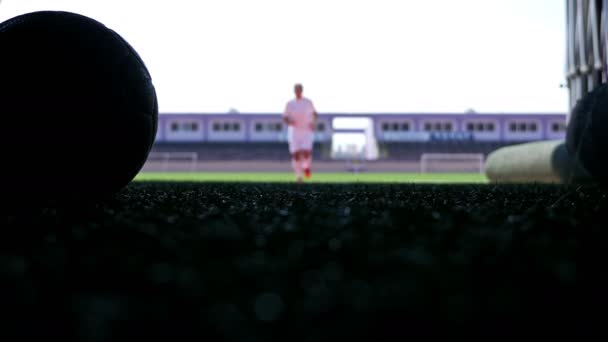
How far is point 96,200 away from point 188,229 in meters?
1.12

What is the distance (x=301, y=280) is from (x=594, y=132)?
3.00m

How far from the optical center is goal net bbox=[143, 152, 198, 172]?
29.0 meters

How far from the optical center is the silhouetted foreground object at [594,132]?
3080 millimetres

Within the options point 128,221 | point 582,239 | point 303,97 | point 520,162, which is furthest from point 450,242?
point 303,97

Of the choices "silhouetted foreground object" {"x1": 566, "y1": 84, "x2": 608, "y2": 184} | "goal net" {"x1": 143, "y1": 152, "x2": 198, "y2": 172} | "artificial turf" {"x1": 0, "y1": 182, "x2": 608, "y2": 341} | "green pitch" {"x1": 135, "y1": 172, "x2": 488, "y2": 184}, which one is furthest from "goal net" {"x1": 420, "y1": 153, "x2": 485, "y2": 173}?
"artificial turf" {"x1": 0, "y1": 182, "x2": 608, "y2": 341}

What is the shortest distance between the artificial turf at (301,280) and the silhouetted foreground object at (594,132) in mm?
2033

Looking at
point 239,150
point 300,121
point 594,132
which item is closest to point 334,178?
point 300,121

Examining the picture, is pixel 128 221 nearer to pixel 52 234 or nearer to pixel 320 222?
pixel 52 234

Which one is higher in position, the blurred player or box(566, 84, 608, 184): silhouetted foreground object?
the blurred player

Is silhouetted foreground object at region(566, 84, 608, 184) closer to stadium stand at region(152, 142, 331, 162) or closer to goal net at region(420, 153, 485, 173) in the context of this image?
goal net at region(420, 153, 485, 173)

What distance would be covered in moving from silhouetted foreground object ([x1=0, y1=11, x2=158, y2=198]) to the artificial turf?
74 cm

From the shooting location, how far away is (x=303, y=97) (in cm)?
841

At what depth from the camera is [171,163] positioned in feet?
101

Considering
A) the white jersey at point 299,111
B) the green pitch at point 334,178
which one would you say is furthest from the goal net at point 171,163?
the white jersey at point 299,111
